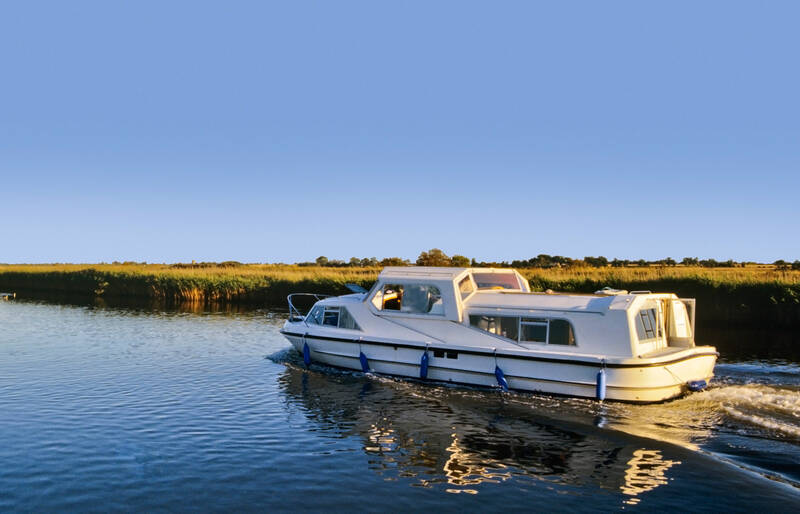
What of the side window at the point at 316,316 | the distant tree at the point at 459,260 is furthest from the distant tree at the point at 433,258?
the side window at the point at 316,316

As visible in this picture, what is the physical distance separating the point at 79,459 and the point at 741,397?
16.6 meters

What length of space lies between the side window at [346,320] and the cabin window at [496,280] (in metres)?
4.42

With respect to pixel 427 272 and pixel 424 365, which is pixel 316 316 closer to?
pixel 427 272

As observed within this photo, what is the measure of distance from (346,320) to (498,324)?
5753 millimetres

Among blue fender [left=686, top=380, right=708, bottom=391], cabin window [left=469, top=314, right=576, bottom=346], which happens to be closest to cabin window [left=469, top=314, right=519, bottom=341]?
cabin window [left=469, top=314, right=576, bottom=346]

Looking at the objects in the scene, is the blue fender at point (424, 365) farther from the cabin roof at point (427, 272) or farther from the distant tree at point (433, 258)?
the distant tree at point (433, 258)

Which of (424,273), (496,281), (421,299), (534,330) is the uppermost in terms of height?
(424,273)

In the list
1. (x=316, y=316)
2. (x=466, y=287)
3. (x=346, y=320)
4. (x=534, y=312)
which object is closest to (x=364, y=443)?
(x=534, y=312)

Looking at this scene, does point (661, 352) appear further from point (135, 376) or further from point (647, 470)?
point (135, 376)

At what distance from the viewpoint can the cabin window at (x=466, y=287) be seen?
69.3ft

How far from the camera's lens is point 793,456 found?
43.6 ft

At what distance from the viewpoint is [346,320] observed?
23.2 meters

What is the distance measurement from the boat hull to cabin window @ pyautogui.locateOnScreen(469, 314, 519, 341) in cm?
82

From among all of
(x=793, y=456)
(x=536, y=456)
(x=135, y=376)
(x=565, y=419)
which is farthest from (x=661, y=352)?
(x=135, y=376)
